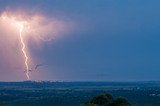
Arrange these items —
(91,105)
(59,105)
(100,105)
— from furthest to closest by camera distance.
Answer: (59,105), (100,105), (91,105)

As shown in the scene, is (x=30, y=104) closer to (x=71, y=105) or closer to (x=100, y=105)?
(x=71, y=105)

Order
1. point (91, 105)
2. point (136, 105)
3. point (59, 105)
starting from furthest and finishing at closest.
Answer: point (59, 105)
point (136, 105)
point (91, 105)

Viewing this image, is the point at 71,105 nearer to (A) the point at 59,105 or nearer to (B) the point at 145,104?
(A) the point at 59,105

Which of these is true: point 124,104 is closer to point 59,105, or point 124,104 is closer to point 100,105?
point 100,105

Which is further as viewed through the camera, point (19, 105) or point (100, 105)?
point (19, 105)

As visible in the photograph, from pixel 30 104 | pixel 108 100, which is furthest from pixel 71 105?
pixel 108 100

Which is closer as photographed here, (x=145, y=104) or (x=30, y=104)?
(x=145, y=104)

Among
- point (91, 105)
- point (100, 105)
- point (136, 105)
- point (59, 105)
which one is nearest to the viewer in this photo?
point (91, 105)

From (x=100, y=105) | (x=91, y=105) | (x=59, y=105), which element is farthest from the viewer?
(x=59, y=105)

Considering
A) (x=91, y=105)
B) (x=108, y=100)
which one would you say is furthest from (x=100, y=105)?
(x=91, y=105)
